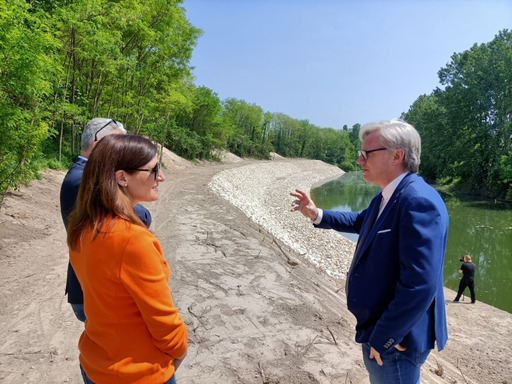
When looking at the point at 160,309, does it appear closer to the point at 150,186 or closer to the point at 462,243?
the point at 150,186

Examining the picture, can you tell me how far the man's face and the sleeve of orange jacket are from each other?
1.32 m

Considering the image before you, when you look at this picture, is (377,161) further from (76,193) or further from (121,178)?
(76,193)

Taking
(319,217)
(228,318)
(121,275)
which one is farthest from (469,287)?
(121,275)

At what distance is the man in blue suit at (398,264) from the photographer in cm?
168

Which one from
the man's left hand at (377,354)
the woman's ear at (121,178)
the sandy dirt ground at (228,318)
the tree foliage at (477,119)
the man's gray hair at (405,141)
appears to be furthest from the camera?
the tree foliage at (477,119)

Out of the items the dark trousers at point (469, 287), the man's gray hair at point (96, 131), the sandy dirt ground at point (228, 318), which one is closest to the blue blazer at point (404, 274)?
the man's gray hair at point (96, 131)

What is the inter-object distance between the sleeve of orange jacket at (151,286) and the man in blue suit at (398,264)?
1053 mm

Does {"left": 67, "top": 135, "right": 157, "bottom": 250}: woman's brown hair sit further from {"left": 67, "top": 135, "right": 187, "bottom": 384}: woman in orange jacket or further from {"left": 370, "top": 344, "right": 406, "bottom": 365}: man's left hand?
{"left": 370, "top": 344, "right": 406, "bottom": 365}: man's left hand

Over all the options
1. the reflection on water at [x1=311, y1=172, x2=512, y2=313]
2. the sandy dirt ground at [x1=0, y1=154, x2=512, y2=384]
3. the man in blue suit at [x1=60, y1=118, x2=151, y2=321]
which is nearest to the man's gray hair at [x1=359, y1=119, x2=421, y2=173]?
the man in blue suit at [x1=60, y1=118, x2=151, y2=321]

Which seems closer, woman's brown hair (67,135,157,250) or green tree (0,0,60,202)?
woman's brown hair (67,135,157,250)

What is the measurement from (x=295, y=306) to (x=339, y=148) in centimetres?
9403

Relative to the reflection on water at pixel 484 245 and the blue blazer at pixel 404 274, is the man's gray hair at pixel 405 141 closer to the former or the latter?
the blue blazer at pixel 404 274

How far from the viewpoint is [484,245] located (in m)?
16.5

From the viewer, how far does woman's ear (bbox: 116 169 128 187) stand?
58.1 inches
